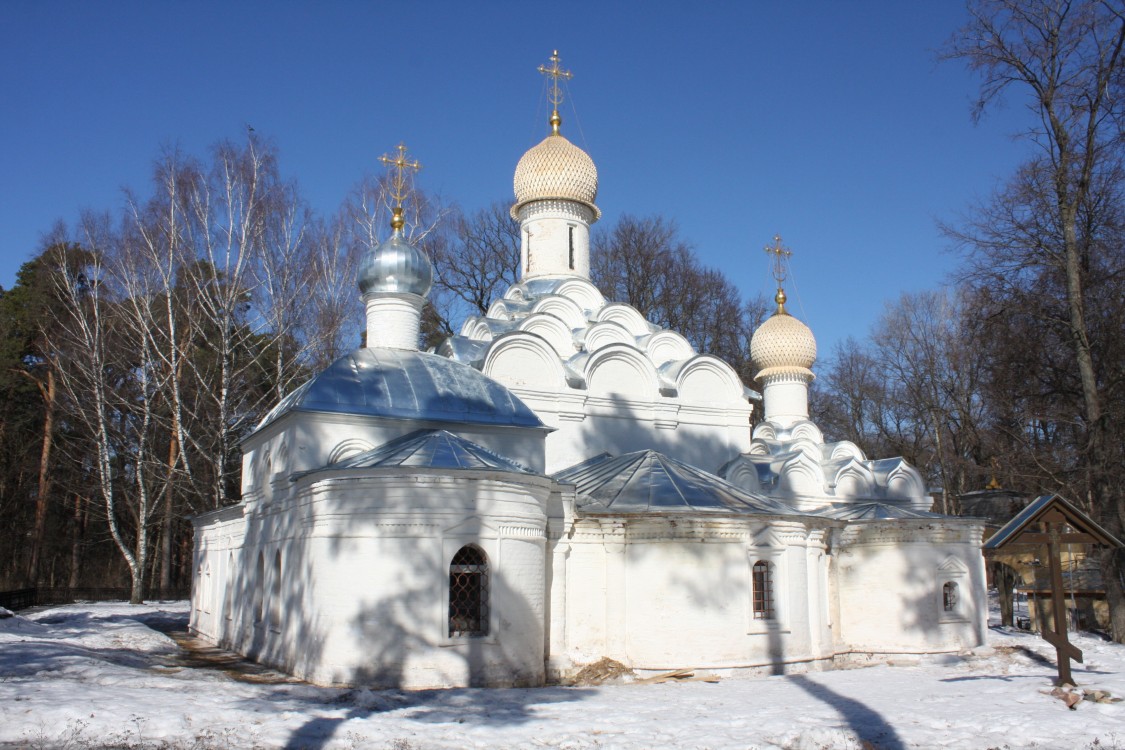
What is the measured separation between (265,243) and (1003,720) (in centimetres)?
→ 1431

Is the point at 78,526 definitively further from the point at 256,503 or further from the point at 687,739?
the point at 687,739

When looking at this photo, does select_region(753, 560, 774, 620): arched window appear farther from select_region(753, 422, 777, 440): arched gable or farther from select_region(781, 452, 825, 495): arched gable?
select_region(753, 422, 777, 440): arched gable

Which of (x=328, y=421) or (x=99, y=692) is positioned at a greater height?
(x=328, y=421)

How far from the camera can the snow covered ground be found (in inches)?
243

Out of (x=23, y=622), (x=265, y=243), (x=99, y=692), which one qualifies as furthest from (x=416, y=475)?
(x=265, y=243)

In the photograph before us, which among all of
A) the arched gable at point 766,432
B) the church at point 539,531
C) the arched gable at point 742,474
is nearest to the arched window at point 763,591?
the church at point 539,531

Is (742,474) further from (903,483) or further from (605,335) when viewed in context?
(903,483)

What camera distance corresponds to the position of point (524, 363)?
13250 mm

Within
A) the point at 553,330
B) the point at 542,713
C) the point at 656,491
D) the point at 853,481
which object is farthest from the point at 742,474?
the point at 542,713

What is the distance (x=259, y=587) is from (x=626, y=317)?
740 centimetres

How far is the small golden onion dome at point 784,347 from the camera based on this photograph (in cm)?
1745

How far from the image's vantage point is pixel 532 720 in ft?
23.3

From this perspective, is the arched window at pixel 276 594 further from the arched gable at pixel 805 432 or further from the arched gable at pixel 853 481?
the arched gable at pixel 805 432

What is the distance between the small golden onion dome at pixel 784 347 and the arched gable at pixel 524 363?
18.6 ft
